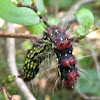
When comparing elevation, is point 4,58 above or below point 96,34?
below

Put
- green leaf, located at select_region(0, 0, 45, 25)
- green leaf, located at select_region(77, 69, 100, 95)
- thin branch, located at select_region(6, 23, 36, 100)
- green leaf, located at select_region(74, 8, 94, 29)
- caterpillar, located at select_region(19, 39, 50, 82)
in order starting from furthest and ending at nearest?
green leaf, located at select_region(77, 69, 100, 95) → thin branch, located at select_region(6, 23, 36, 100) → caterpillar, located at select_region(19, 39, 50, 82) → green leaf, located at select_region(74, 8, 94, 29) → green leaf, located at select_region(0, 0, 45, 25)

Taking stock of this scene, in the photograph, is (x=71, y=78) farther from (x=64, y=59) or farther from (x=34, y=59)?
(x=34, y=59)

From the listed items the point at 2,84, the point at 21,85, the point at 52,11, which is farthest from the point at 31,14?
the point at 52,11

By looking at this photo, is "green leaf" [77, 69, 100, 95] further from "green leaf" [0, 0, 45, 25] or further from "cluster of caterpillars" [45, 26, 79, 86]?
"green leaf" [0, 0, 45, 25]

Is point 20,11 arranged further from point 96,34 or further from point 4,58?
point 96,34

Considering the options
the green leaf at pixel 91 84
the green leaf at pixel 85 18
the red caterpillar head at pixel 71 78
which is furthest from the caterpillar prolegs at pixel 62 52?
the green leaf at pixel 91 84

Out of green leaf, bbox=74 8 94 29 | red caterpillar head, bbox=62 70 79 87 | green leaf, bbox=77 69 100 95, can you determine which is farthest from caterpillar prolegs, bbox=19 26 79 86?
green leaf, bbox=77 69 100 95

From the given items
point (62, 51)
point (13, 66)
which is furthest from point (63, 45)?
point (13, 66)

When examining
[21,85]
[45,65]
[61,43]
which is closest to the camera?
[61,43]

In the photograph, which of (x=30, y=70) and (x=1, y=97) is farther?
(x=30, y=70)
